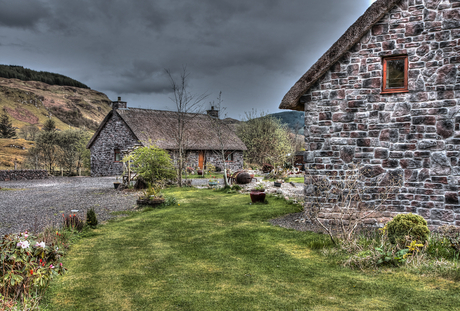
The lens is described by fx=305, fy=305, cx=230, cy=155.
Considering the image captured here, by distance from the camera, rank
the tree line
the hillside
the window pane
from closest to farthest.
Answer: the window pane, the tree line, the hillside

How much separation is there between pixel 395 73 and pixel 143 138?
72.7 feet

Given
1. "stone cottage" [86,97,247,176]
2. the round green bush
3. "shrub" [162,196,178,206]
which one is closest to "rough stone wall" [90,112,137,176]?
"stone cottage" [86,97,247,176]

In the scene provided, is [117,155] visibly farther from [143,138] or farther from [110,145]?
[143,138]

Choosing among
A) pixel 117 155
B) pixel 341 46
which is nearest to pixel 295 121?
pixel 117 155

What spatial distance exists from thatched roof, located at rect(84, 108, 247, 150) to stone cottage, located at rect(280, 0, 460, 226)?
18.6 meters

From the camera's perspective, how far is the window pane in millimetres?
8070

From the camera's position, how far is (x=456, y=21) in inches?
296

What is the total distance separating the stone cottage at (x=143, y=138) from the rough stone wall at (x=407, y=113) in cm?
1823

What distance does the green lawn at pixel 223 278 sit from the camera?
4.14 m

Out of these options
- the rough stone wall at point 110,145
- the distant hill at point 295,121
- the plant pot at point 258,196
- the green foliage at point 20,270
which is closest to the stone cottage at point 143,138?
the rough stone wall at point 110,145

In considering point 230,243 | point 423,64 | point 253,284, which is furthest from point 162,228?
point 423,64

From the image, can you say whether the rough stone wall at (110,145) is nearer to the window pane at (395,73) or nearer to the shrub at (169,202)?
the shrub at (169,202)

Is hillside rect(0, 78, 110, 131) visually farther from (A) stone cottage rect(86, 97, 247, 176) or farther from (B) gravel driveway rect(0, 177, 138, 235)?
(B) gravel driveway rect(0, 177, 138, 235)

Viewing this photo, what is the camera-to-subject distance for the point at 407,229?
5797mm
